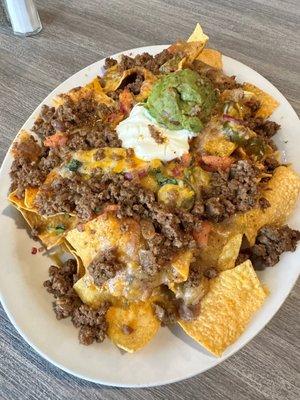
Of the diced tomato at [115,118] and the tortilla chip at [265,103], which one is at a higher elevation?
the diced tomato at [115,118]

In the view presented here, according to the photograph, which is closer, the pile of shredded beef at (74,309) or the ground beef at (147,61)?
the pile of shredded beef at (74,309)

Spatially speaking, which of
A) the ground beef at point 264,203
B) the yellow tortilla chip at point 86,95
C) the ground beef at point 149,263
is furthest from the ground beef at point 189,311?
the yellow tortilla chip at point 86,95

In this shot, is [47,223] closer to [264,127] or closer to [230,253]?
[230,253]

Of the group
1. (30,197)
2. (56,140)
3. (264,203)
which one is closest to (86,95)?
(56,140)

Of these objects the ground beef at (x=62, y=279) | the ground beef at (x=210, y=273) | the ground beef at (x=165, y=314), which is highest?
the ground beef at (x=62, y=279)

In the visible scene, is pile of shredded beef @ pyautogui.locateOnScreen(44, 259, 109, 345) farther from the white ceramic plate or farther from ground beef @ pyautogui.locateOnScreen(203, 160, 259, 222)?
ground beef @ pyautogui.locateOnScreen(203, 160, 259, 222)

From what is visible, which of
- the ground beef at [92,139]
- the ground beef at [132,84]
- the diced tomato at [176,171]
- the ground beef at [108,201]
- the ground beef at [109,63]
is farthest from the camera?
the ground beef at [109,63]

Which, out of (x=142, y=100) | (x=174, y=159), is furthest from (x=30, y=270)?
(x=142, y=100)

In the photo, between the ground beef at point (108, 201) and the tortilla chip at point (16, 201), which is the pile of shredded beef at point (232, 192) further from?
the tortilla chip at point (16, 201)
